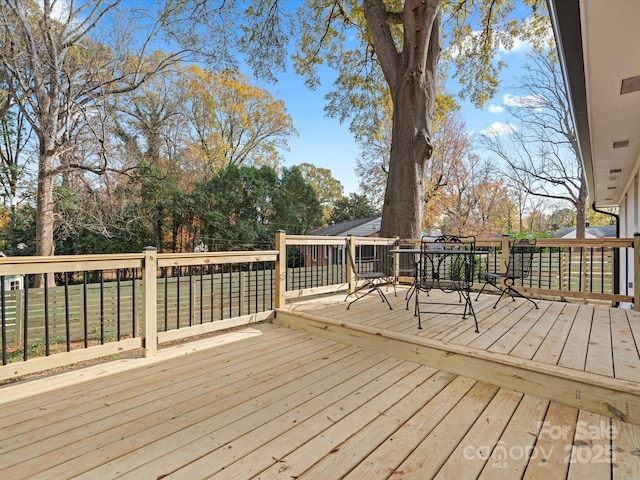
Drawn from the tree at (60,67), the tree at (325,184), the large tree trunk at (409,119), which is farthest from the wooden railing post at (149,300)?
the tree at (325,184)

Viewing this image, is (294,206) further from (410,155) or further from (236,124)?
(410,155)

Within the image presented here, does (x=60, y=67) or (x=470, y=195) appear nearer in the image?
(x=60, y=67)

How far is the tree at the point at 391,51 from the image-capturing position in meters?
6.56

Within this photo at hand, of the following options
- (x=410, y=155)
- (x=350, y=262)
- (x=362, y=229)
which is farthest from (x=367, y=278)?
(x=362, y=229)

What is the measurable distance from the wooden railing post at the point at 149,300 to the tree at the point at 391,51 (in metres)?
4.94

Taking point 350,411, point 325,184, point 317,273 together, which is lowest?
point 350,411

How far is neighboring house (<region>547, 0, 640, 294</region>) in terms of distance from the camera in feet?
5.71

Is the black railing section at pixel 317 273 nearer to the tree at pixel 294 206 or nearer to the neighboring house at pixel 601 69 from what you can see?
the tree at pixel 294 206

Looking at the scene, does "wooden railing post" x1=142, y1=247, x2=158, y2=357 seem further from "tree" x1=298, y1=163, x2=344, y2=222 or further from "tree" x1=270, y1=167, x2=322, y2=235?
"tree" x1=298, y1=163, x2=344, y2=222

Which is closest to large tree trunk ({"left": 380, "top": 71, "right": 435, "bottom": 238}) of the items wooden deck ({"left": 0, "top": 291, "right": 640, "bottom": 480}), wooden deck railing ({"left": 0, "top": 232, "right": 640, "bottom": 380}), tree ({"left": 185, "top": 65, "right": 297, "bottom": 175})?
wooden deck railing ({"left": 0, "top": 232, "right": 640, "bottom": 380})

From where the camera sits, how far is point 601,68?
7.70 feet

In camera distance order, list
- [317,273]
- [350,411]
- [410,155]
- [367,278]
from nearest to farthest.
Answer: [350,411], [367,278], [317,273], [410,155]

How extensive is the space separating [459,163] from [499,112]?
10.4 ft

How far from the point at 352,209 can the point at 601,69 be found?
25.7 meters
